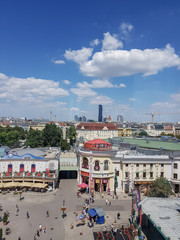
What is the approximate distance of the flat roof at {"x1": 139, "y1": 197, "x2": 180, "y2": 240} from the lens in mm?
22328

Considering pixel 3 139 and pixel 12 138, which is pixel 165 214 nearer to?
pixel 3 139

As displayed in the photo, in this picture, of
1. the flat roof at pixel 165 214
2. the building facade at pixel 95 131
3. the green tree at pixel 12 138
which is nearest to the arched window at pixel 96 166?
the flat roof at pixel 165 214

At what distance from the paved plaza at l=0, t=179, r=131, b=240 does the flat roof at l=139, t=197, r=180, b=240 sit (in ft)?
21.1

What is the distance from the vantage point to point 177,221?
2428 centimetres

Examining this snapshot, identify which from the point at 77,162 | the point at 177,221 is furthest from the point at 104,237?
the point at 77,162

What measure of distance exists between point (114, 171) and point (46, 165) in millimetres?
17584

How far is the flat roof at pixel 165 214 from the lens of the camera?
22.3m

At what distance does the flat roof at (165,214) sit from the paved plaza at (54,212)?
6.43 m

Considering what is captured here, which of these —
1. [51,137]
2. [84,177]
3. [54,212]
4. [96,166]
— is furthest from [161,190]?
[51,137]

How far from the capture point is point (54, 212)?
3528 centimetres

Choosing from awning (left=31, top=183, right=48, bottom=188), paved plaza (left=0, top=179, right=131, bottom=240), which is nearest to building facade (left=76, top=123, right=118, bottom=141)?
paved plaza (left=0, top=179, right=131, bottom=240)

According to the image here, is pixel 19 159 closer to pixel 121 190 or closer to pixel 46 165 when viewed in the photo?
pixel 46 165

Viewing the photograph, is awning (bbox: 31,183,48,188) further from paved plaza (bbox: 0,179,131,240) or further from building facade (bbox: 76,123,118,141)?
building facade (bbox: 76,123,118,141)

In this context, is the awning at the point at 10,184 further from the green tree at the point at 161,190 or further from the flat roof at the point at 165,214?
the green tree at the point at 161,190
